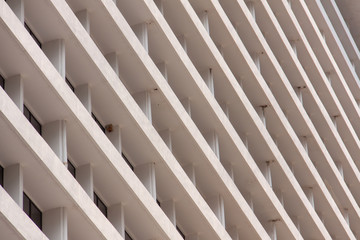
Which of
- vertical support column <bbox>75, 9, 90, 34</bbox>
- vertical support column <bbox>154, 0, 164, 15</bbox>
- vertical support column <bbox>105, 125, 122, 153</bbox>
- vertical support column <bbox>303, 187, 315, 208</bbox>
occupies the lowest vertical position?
vertical support column <bbox>105, 125, 122, 153</bbox>

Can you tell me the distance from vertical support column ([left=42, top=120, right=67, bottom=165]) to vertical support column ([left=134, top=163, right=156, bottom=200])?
156 inches

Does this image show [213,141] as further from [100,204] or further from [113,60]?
[100,204]

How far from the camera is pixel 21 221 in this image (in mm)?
23109

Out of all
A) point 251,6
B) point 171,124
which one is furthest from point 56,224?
point 251,6

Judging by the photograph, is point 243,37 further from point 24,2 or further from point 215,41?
point 24,2

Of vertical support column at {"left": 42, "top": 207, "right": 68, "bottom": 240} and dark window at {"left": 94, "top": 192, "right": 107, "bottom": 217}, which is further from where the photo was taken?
dark window at {"left": 94, "top": 192, "right": 107, "bottom": 217}

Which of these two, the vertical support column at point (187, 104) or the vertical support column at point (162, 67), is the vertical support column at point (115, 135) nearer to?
the vertical support column at point (162, 67)

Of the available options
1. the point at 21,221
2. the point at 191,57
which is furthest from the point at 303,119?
the point at 21,221

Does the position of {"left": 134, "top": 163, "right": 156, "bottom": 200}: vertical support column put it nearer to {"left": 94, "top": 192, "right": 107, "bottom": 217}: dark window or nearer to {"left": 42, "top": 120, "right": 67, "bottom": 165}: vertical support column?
{"left": 94, "top": 192, "right": 107, "bottom": 217}: dark window

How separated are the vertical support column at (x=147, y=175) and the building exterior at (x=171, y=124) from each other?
3 centimetres

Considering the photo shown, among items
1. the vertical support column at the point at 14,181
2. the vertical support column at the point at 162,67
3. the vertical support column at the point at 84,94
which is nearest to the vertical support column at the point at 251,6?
the vertical support column at the point at 162,67

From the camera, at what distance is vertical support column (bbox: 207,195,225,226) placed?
33.2m

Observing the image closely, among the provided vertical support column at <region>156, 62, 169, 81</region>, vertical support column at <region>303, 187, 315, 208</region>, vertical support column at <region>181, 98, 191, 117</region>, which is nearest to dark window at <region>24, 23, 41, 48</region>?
vertical support column at <region>156, 62, 169, 81</region>

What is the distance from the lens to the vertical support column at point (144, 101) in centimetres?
3052
